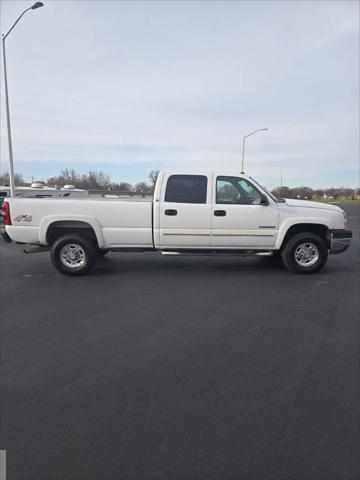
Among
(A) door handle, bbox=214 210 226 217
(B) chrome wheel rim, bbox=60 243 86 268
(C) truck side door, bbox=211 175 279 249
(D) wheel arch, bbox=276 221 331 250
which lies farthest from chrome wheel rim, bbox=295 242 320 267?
(B) chrome wheel rim, bbox=60 243 86 268

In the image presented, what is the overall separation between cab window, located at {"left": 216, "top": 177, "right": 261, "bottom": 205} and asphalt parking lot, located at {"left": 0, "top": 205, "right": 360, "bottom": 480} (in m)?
1.84

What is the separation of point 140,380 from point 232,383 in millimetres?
805

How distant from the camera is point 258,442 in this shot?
2162mm

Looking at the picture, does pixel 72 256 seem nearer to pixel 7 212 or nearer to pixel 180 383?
pixel 7 212

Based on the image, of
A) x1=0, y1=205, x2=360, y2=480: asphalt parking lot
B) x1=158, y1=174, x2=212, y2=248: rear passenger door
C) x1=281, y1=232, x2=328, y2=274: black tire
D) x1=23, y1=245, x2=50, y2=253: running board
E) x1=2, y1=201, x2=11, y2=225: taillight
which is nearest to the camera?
x1=0, y1=205, x2=360, y2=480: asphalt parking lot

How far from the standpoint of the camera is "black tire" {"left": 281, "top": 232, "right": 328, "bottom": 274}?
640cm

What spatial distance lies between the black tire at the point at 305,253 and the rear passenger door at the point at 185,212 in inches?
64.2

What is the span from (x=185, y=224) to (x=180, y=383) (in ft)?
12.6

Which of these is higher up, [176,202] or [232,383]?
[176,202]

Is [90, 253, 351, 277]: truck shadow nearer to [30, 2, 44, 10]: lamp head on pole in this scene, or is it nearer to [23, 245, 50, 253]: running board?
[23, 245, 50, 253]: running board

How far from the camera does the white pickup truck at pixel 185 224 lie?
6195mm

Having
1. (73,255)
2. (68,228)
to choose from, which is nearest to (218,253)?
(73,255)

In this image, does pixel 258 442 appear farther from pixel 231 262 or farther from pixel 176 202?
pixel 231 262

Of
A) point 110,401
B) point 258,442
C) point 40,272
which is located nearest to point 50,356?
point 110,401
